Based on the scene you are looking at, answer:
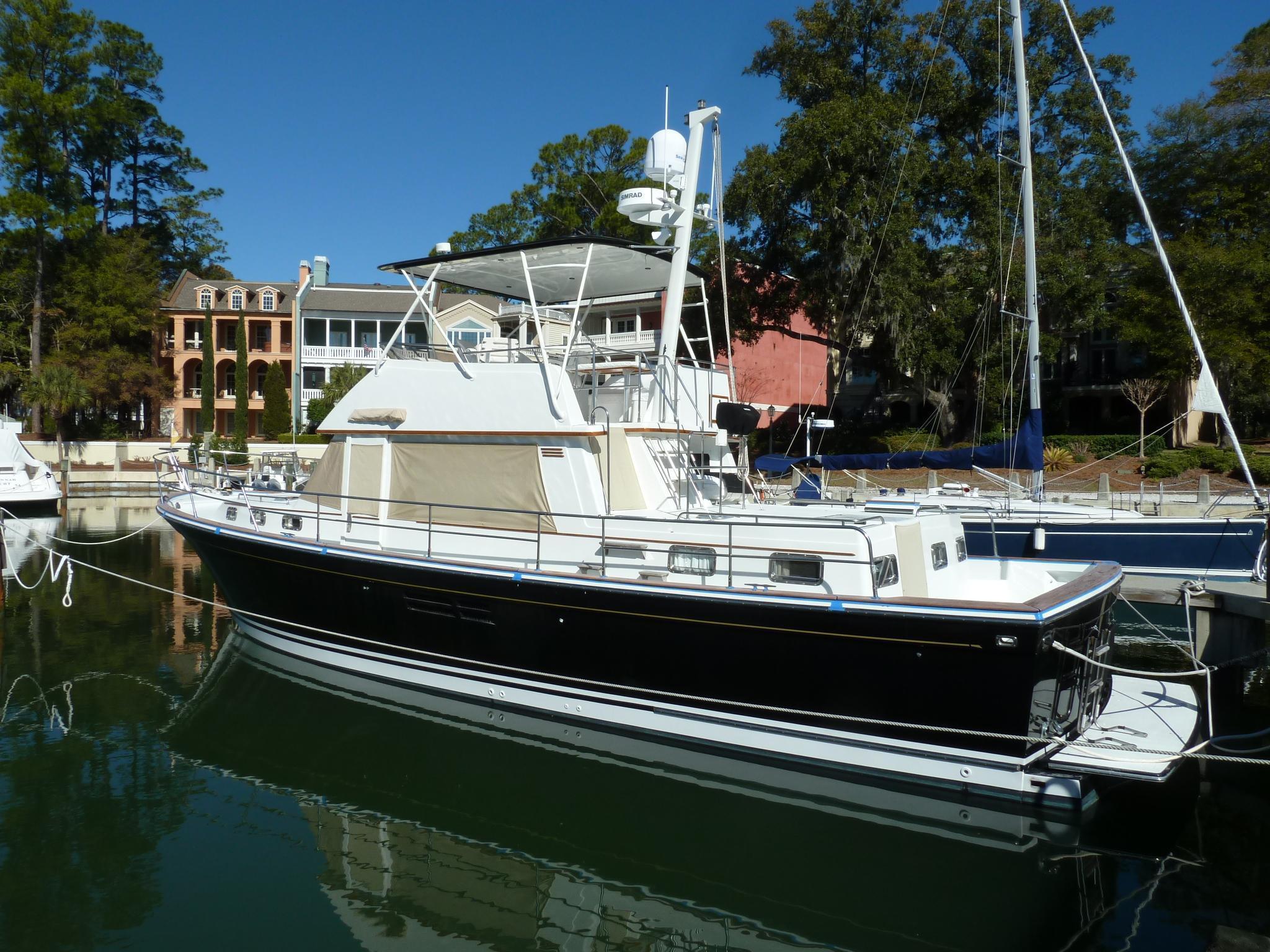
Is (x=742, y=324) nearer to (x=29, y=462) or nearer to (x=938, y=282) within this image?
(x=938, y=282)

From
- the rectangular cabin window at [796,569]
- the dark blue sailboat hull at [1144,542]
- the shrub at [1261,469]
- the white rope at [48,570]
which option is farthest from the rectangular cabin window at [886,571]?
the shrub at [1261,469]

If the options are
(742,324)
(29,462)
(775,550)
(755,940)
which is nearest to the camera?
(755,940)

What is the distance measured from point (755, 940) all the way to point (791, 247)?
27.2 m

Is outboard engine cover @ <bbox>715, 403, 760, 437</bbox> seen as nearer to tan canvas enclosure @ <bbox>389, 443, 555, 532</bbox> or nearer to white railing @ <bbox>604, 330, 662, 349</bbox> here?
tan canvas enclosure @ <bbox>389, 443, 555, 532</bbox>

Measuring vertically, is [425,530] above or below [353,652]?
above

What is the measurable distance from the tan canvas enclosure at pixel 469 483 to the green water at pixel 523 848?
212 cm

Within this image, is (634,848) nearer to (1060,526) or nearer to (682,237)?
(682,237)

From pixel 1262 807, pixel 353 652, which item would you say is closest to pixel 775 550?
pixel 1262 807

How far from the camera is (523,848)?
6.96 meters

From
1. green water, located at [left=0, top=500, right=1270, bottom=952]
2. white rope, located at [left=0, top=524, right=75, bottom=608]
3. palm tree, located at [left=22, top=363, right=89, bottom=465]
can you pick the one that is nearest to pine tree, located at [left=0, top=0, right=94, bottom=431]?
palm tree, located at [left=22, top=363, right=89, bottom=465]

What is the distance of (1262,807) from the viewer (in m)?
7.66

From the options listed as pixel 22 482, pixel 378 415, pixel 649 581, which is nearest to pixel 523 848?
pixel 649 581

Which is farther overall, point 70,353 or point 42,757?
point 70,353

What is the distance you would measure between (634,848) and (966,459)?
13.1 metres
